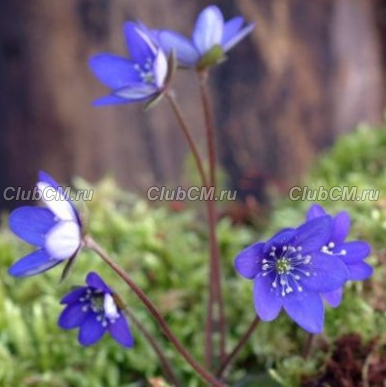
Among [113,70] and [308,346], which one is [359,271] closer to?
[308,346]

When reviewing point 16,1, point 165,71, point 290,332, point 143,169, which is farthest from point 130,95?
point 143,169

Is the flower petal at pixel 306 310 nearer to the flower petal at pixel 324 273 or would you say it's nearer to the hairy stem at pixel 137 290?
the flower petal at pixel 324 273

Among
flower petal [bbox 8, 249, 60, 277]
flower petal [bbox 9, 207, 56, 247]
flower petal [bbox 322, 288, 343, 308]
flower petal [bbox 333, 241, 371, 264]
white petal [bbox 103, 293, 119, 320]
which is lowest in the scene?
flower petal [bbox 322, 288, 343, 308]

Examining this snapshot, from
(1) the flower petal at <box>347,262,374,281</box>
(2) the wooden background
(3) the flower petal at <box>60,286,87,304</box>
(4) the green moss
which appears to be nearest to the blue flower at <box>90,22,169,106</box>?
(4) the green moss

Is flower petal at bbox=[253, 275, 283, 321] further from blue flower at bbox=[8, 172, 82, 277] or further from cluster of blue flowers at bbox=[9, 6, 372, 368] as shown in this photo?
blue flower at bbox=[8, 172, 82, 277]

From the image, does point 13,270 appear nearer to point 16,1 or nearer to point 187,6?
point 16,1
